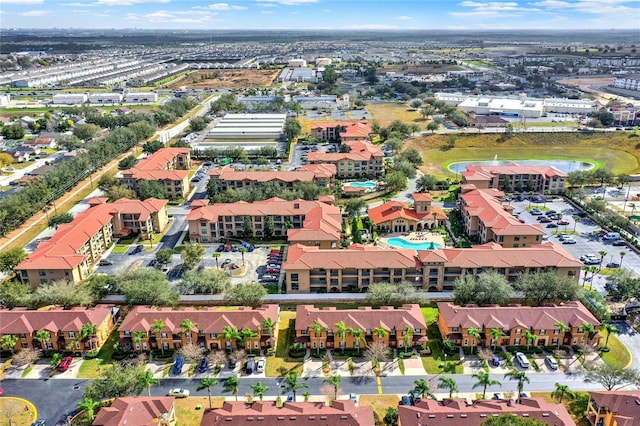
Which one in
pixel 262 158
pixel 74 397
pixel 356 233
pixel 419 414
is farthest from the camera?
pixel 262 158

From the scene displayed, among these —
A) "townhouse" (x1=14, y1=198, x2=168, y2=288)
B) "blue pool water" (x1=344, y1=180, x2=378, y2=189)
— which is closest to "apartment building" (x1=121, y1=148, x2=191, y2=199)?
"townhouse" (x1=14, y1=198, x2=168, y2=288)

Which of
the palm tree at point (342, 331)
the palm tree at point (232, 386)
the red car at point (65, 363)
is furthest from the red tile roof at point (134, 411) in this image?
the palm tree at point (342, 331)

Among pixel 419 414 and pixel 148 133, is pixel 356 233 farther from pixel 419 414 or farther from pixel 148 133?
pixel 148 133

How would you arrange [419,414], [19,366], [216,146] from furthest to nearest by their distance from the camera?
[216,146] < [19,366] < [419,414]

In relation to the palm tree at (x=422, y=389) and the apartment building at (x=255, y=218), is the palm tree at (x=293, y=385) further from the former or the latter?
the apartment building at (x=255, y=218)

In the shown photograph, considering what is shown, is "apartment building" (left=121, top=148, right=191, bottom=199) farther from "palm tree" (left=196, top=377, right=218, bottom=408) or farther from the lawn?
"palm tree" (left=196, top=377, right=218, bottom=408)

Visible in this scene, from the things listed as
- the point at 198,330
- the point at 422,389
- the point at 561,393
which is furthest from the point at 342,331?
the point at 561,393

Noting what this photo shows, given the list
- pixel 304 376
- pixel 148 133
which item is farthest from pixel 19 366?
pixel 148 133
